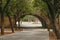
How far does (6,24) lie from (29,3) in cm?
1505

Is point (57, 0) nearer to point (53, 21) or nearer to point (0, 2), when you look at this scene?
point (53, 21)

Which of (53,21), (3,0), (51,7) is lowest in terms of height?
(53,21)

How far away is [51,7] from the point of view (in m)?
14.0

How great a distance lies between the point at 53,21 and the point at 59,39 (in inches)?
84.7

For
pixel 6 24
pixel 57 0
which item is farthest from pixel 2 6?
pixel 6 24

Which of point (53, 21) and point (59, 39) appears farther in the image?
point (59, 39)

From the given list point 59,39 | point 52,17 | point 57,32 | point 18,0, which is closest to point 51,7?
point 52,17

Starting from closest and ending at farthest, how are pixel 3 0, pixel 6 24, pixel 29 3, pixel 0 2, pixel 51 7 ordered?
pixel 51 7 < pixel 0 2 < pixel 3 0 < pixel 29 3 < pixel 6 24

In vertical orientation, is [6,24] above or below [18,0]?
below

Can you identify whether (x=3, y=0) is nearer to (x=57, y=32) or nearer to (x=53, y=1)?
Answer: (x=53, y=1)

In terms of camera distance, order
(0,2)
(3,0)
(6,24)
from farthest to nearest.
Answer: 1. (6,24)
2. (3,0)
3. (0,2)

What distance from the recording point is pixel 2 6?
26.1m

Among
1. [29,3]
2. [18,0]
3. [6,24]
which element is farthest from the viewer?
[6,24]

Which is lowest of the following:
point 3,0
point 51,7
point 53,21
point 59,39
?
point 59,39
